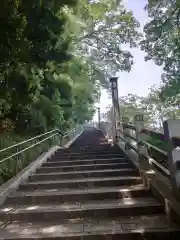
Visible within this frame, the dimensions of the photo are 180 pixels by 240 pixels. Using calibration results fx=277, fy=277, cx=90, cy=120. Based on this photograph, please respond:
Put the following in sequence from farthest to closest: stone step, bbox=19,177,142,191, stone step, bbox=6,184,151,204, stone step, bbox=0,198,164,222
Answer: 1. stone step, bbox=19,177,142,191
2. stone step, bbox=6,184,151,204
3. stone step, bbox=0,198,164,222

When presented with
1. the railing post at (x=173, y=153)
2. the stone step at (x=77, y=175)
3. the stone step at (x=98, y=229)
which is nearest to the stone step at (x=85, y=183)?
the stone step at (x=77, y=175)

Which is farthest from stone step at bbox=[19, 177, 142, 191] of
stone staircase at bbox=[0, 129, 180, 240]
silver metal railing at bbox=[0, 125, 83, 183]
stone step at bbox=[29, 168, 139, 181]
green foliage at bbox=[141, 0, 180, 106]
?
green foliage at bbox=[141, 0, 180, 106]

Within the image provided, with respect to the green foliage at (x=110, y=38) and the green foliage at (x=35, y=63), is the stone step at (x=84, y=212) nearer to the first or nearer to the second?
the green foliage at (x=35, y=63)

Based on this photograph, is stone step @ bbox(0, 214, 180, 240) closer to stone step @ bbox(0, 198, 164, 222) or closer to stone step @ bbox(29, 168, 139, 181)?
stone step @ bbox(0, 198, 164, 222)

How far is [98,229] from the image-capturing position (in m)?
3.43

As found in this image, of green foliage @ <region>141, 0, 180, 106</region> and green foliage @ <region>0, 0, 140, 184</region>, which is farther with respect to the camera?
green foliage @ <region>141, 0, 180, 106</region>

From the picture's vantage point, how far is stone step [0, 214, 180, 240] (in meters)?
3.21

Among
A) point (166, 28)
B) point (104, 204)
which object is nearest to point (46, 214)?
point (104, 204)

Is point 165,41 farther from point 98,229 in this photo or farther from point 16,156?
point 98,229

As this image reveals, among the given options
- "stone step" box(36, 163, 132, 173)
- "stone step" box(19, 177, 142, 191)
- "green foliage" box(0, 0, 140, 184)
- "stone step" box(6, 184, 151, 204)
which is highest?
"green foliage" box(0, 0, 140, 184)

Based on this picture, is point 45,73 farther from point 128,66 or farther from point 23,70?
point 128,66

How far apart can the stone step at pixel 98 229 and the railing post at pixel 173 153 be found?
486 mm

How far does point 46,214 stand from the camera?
154 inches

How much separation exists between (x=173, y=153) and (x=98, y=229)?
1339mm
